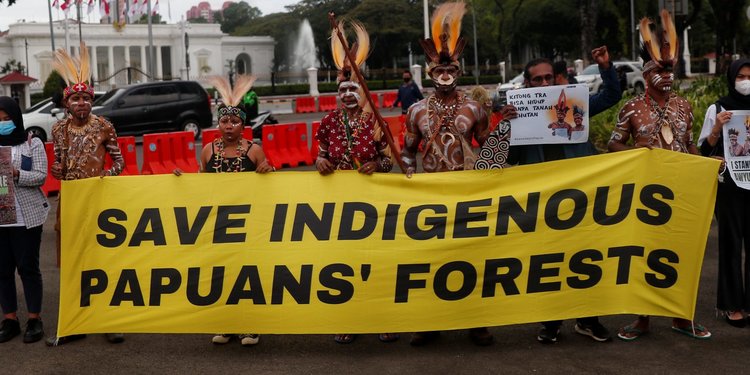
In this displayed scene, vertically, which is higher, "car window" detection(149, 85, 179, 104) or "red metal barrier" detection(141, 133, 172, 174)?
"car window" detection(149, 85, 179, 104)

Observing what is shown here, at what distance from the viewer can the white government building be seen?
80.8 metres

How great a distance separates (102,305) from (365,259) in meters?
1.73

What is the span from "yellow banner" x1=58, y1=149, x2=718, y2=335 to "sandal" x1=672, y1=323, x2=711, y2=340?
22cm

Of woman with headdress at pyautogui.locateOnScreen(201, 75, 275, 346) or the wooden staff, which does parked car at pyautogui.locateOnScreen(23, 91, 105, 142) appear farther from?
the wooden staff

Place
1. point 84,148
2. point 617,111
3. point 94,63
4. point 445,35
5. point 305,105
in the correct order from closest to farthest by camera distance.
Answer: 1. point 445,35
2. point 84,148
3. point 617,111
4. point 305,105
5. point 94,63

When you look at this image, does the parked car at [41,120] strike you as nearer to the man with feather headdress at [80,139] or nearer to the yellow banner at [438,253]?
the man with feather headdress at [80,139]

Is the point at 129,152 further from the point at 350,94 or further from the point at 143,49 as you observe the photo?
the point at 143,49

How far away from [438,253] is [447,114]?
91 cm

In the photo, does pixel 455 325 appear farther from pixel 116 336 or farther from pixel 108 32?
pixel 108 32

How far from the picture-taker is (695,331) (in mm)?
5883

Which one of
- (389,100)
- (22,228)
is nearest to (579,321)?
(22,228)

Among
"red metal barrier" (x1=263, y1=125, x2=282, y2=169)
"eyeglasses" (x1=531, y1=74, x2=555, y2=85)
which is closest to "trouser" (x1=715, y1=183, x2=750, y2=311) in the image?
"eyeglasses" (x1=531, y1=74, x2=555, y2=85)

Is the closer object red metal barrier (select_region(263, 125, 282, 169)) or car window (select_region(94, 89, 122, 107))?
red metal barrier (select_region(263, 125, 282, 169))

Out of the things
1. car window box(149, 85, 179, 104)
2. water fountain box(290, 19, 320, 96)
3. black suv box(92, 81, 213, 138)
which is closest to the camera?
black suv box(92, 81, 213, 138)
